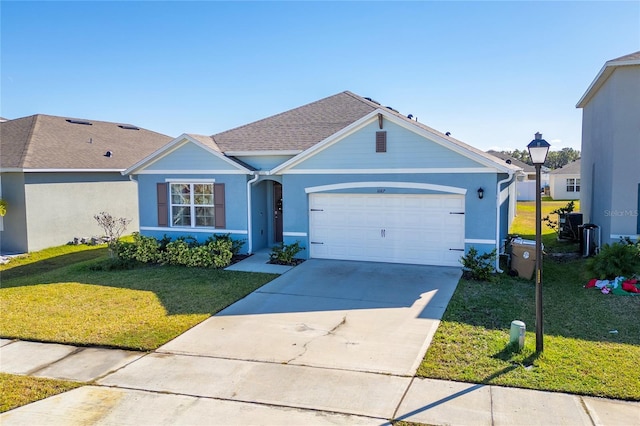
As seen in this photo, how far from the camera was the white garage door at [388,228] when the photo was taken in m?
12.8

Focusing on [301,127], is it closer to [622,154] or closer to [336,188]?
[336,188]

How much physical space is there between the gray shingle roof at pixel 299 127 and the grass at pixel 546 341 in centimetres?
743

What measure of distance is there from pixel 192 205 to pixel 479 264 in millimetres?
9280

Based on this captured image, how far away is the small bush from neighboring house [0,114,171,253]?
14747 mm

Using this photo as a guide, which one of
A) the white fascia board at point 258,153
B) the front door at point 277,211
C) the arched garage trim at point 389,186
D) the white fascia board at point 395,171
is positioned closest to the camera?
the white fascia board at point 395,171

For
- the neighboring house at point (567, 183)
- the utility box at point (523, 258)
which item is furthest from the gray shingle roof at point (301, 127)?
the neighboring house at point (567, 183)

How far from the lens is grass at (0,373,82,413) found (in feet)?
19.5

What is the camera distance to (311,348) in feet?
24.8

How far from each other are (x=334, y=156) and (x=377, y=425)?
30.6 ft

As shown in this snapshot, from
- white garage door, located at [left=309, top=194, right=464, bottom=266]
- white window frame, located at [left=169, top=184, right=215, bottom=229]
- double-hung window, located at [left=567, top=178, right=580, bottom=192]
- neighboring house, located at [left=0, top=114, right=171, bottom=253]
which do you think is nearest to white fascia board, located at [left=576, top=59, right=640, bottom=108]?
white garage door, located at [left=309, top=194, right=464, bottom=266]

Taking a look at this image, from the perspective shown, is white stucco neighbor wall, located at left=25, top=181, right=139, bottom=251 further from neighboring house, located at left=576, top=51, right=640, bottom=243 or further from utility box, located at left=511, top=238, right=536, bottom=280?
neighboring house, located at left=576, top=51, right=640, bottom=243

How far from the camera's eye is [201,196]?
15531 mm

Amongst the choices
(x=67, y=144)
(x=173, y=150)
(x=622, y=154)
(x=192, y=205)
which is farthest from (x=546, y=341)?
(x=67, y=144)

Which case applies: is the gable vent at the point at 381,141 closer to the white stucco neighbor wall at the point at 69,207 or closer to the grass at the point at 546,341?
the grass at the point at 546,341
